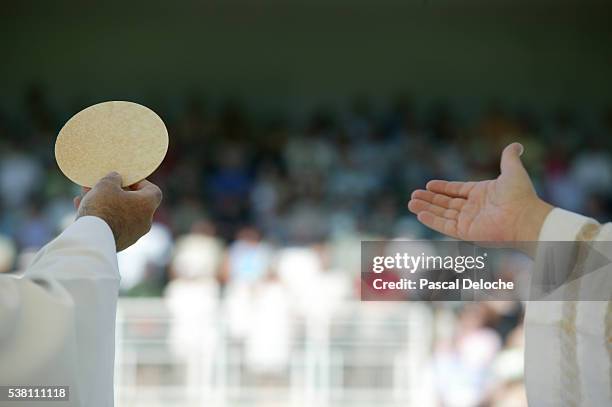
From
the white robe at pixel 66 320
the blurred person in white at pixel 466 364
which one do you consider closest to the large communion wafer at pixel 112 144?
the white robe at pixel 66 320

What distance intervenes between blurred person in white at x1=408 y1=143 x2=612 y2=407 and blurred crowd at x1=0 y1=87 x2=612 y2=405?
9.52 ft

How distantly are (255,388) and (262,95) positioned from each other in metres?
2.67

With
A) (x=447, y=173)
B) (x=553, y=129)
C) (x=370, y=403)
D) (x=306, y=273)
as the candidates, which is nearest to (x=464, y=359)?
(x=370, y=403)

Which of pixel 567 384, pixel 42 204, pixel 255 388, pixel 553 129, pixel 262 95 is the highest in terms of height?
pixel 262 95

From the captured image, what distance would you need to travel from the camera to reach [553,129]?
598 centimetres

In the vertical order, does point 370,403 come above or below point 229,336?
below

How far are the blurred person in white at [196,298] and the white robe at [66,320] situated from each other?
2961 mm

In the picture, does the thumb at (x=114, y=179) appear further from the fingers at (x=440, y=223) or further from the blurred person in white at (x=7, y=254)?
the blurred person in white at (x=7, y=254)

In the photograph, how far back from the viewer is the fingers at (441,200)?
1326 millimetres

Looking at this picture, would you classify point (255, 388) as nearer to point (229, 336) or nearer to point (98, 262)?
point (229, 336)

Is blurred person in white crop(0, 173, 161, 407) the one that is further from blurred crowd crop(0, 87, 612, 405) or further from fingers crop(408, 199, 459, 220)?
blurred crowd crop(0, 87, 612, 405)

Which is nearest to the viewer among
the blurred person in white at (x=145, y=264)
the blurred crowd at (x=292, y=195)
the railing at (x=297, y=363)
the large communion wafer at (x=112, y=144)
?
the large communion wafer at (x=112, y=144)

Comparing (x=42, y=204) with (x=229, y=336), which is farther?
(x=42, y=204)

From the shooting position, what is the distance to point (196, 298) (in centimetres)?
441
